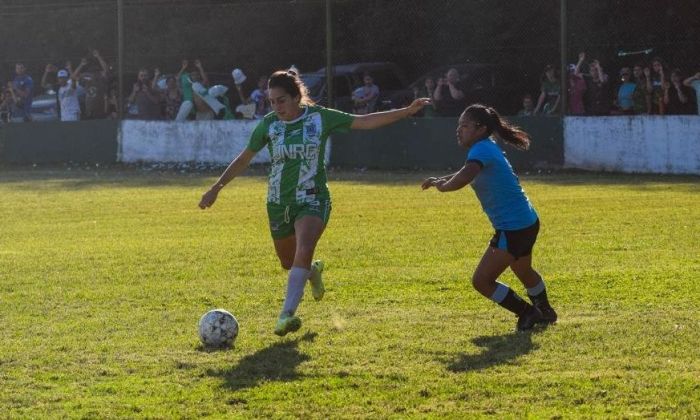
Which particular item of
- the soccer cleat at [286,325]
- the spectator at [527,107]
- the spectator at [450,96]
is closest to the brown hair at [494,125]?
the soccer cleat at [286,325]

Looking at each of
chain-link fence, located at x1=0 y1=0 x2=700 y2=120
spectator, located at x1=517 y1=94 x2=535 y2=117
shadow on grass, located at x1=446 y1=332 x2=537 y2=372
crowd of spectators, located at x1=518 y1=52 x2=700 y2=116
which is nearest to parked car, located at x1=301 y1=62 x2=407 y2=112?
chain-link fence, located at x1=0 y1=0 x2=700 y2=120

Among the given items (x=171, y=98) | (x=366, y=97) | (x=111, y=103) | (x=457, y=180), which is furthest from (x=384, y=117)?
(x=111, y=103)

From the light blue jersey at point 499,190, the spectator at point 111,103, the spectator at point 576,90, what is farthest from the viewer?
the spectator at point 111,103

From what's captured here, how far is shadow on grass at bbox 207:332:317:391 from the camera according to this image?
6.54m

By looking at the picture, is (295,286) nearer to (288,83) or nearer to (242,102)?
(288,83)

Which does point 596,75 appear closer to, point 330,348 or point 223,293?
point 223,293

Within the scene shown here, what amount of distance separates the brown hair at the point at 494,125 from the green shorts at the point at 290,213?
1.07 meters

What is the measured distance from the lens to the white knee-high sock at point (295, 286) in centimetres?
775

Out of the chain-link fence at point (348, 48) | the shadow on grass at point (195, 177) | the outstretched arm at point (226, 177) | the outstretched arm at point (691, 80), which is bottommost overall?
the shadow on grass at point (195, 177)

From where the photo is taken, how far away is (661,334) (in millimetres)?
7438

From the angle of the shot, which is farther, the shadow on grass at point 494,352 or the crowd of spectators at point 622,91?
the crowd of spectators at point 622,91

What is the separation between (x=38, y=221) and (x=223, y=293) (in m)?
6.94

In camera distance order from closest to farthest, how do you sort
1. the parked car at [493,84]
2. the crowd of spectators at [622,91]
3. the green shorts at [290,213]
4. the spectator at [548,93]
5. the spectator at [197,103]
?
the green shorts at [290,213] < the crowd of spectators at [622,91] < the spectator at [548,93] < the parked car at [493,84] < the spectator at [197,103]

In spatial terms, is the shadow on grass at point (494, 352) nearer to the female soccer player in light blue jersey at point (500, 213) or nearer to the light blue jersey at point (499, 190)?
the female soccer player in light blue jersey at point (500, 213)
